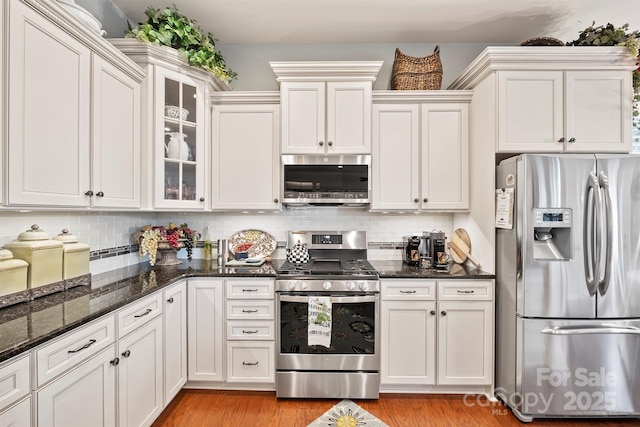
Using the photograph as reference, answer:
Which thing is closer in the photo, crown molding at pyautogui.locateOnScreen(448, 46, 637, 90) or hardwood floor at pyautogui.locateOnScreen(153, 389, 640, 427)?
hardwood floor at pyautogui.locateOnScreen(153, 389, 640, 427)

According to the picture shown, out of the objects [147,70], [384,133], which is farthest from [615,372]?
[147,70]

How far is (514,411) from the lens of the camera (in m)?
2.20

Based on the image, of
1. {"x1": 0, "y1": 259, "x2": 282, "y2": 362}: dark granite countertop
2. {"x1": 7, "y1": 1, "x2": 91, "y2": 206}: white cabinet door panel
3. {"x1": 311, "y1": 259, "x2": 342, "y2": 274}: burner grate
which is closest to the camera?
{"x1": 0, "y1": 259, "x2": 282, "y2": 362}: dark granite countertop

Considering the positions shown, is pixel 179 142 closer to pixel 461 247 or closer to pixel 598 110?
pixel 461 247

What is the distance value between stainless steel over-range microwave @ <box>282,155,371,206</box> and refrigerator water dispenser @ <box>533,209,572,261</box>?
1199 millimetres

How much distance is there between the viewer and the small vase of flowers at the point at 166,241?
257cm

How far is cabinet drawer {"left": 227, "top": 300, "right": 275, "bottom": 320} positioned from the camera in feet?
7.91

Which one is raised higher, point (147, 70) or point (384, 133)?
point (147, 70)

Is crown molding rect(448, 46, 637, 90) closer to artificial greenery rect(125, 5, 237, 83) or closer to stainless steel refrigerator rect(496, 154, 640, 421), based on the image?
stainless steel refrigerator rect(496, 154, 640, 421)

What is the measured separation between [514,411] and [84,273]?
2963 millimetres

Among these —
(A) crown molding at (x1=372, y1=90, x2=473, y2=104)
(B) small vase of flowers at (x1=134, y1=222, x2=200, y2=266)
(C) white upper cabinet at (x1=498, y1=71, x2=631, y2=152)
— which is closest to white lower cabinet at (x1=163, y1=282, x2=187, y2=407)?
(B) small vase of flowers at (x1=134, y1=222, x2=200, y2=266)

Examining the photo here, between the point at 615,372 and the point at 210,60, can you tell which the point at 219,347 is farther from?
the point at 615,372

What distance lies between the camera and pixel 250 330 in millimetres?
2414

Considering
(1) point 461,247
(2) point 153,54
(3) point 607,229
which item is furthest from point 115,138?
(3) point 607,229
